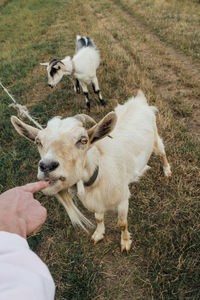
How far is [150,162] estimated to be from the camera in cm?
371

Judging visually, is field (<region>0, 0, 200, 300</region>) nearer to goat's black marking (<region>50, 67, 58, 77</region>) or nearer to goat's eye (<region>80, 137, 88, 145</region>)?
goat's black marking (<region>50, 67, 58, 77</region>)

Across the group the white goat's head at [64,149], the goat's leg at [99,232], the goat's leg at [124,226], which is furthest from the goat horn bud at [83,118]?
the goat's leg at [99,232]

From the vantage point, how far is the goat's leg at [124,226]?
8.09ft

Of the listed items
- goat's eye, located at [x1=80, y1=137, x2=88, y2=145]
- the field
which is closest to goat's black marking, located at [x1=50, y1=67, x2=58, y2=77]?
the field

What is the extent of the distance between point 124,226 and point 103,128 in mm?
1331

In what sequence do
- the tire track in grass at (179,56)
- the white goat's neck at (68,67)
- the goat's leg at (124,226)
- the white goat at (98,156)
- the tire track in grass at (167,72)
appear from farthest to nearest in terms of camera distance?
the tire track in grass at (179,56), the white goat's neck at (68,67), the tire track in grass at (167,72), the goat's leg at (124,226), the white goat at (98,156)

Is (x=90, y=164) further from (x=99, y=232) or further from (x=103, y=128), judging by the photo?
(x=99, y=232)

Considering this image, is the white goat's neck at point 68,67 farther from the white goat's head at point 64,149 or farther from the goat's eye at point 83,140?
the goat's eye at point 83,140

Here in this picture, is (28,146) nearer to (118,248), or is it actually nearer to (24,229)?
(118,248)

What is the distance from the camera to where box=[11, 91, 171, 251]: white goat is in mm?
1526

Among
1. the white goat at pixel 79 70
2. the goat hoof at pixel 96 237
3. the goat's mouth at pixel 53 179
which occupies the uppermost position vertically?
the goat's mouth at pixel 53 179

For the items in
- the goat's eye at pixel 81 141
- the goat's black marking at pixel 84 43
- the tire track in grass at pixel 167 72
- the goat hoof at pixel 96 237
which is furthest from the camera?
the goat's black marking at pixel 84 43

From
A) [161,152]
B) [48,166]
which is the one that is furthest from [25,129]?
[161,152]

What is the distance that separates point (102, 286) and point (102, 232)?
0.63 metres
